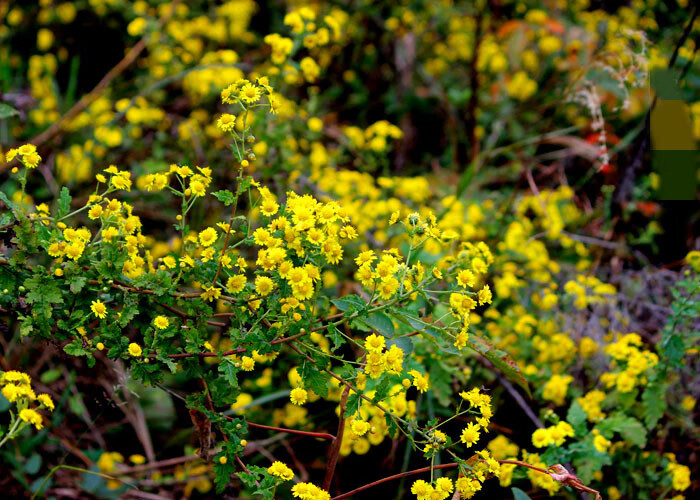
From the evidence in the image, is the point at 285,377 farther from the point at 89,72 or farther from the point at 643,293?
the point at 89,72

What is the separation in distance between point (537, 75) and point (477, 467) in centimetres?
336

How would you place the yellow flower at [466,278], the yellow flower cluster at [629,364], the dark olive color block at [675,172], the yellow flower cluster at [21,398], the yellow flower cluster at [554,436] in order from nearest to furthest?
1. the yellow flower cluster at [21,398]
2. the yellow flower at [466,278]
3. the yellow flower cluster at [554,436]
4. the yellow flower cluster at [629,364]
5. the dark olive color block at [675,172]

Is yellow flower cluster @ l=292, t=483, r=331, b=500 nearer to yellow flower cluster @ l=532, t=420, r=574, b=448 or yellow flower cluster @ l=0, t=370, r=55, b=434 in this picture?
yellow flower cluster @ l=0, t=370, r=55, b=434

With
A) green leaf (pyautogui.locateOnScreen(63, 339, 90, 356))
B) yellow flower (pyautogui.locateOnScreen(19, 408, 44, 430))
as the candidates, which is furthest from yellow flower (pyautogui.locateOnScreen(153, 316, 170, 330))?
yellow flower (pyautogui.locateOnScreen(19, 408, 44, 430))

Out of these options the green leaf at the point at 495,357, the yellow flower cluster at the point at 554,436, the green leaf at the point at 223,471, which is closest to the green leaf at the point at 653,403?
the yellow flower cluster at the point at 554,436

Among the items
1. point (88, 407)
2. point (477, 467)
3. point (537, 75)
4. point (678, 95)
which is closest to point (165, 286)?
point (477, 467)

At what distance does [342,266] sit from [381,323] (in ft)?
3.42

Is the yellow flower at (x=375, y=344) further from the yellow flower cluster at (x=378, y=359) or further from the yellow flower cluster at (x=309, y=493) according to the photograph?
the yellow flower cluster at (x=309, y=493)

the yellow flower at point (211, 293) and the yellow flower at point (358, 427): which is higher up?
the yellow flower at point (211, 293)

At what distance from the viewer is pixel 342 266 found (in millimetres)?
2379

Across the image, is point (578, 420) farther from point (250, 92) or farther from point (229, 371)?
point (250, 92)

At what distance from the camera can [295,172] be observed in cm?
249

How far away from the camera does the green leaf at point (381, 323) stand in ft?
4.36

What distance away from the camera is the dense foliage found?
128 centimetres
